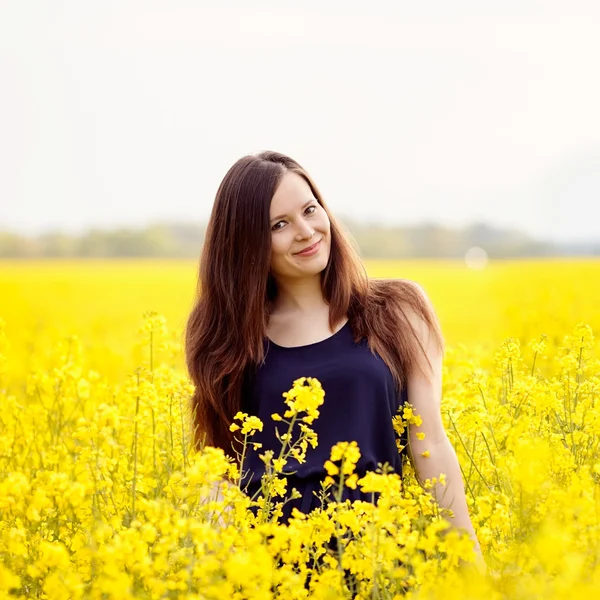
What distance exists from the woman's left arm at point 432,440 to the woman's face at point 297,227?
37 centimetres

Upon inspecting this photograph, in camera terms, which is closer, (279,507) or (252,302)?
(279,507)

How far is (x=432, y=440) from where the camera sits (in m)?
2.85

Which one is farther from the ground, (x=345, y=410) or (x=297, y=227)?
(x=297, y=227)

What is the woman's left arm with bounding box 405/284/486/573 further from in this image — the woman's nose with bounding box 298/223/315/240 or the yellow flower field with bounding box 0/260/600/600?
the woman's nose with bounding box 298/223/315/240

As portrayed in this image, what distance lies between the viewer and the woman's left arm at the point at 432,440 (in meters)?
2.72

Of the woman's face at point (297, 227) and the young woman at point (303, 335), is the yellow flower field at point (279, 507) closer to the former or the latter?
the young woman at point (303, 335)

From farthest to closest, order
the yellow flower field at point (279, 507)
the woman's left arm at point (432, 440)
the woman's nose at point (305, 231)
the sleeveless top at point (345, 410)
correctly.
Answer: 1. the woman's nose at point (305, 231)
2. the sleeveless top at point (345, 410)
3. the woman's left arm at point (432, 440)
4. the yellow flower field at point (279, 507)

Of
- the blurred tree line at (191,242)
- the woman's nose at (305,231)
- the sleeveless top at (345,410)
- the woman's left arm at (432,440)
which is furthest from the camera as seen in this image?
the blurred tree line at (191,242)

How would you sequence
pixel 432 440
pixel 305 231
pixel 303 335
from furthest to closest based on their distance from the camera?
pixel 303 335, pixel 305 231, pixel 432 440

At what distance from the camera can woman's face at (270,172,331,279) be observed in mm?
3016

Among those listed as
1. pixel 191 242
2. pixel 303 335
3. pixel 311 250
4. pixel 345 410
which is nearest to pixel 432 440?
pixel 345 410

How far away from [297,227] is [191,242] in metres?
46.6

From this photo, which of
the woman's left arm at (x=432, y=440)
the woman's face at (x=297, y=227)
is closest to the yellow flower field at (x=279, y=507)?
the woman's left arm at (x=432, y=440)

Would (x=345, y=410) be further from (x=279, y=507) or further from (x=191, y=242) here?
(x=191, y=242)
